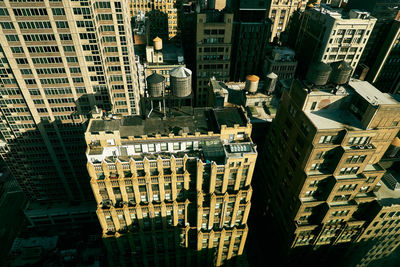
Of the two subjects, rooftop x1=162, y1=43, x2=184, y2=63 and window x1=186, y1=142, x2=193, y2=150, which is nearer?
window x1=186, y1=142, x2=193, y2=150

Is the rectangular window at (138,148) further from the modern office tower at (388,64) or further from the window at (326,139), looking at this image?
the modern office tower at (388,64)

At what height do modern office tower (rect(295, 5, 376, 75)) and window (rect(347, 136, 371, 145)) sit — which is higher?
modern office tower (rect(295, 5, 376, 75))

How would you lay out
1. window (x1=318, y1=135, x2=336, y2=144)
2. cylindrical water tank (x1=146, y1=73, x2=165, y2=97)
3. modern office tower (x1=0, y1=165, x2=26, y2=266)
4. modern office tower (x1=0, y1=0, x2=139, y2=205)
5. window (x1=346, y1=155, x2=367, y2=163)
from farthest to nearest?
modern office tower (x1=0, y1=165, x2=26, y2=266)
modern office tower (x1=0, y1=0, x2=139, y2=205)
cylindrical water tank (x1=146, y1=73, x2=165, y2=97)
window (x1=346, y1=155, x2=367, y2=163)
window (x1=318, y1=135, x2=336, y2=144)

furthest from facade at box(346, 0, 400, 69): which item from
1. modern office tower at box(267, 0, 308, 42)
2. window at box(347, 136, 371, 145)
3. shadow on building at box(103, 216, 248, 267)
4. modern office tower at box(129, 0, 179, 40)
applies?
shadow on building at box(103, 216, 248, 267)

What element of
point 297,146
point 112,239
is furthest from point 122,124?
point 297,146

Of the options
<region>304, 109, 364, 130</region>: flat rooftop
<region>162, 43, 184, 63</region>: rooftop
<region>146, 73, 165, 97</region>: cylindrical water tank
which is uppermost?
<region>146, 73, 165, 97</region>: cylindrical water tank

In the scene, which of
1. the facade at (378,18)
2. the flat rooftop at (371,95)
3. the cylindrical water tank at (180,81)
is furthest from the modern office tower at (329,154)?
the facade at (378,18)

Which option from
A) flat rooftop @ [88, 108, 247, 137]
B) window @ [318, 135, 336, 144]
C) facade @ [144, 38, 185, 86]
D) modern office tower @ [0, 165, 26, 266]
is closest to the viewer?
window @ [318, 135, 336, 144]

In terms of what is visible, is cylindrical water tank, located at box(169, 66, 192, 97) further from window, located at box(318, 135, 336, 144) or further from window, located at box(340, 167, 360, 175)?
window, located at box(340, 167, 360, 175)
